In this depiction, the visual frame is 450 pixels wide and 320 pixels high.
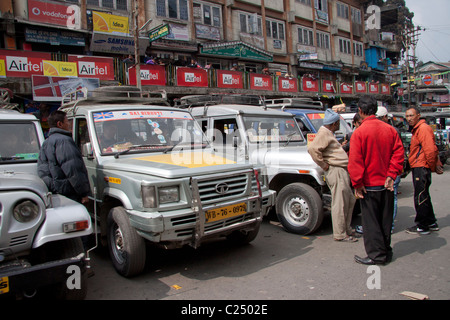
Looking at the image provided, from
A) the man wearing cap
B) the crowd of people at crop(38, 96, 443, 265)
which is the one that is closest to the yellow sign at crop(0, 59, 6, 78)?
the crowd of people at crop(38, 96, 443, 265)

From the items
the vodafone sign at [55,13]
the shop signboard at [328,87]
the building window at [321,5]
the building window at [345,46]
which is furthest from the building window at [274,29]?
the vodafone sign at [55,13]

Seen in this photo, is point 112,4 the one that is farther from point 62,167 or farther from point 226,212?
point 226,212

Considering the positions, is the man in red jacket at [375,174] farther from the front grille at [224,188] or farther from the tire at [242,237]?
the tire at [242,237]

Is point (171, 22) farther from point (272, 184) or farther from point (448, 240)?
point (448, 240)

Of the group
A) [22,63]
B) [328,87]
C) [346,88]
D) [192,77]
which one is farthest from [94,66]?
[346,88]

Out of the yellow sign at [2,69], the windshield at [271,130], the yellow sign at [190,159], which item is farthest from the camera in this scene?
the yellow sign at [2,69]

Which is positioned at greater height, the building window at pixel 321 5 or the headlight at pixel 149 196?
the building window at pixel 321 5

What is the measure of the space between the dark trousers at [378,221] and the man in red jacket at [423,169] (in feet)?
5.16

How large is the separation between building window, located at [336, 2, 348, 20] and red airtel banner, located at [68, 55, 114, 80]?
25.8 meters

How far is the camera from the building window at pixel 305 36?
1068 inches

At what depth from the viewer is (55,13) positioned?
1474 cm

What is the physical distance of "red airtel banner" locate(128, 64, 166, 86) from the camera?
1457cm

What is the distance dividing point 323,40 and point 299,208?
91.0ft
